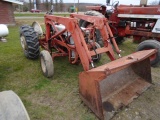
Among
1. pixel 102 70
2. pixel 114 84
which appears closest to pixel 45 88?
pixel 114 84

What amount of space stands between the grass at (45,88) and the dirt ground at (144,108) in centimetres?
50

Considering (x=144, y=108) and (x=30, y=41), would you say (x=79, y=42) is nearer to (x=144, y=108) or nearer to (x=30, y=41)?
(x=144, y=108)

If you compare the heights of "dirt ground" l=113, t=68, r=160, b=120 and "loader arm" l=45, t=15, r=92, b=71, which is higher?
"loader arm" l=45, t=15, r=92, b=71

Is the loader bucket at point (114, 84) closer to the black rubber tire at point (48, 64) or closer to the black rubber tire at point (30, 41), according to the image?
the black rubber tire at point (48, 64)

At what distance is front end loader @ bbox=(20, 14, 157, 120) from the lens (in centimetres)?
245

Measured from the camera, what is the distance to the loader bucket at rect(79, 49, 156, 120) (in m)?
2.39

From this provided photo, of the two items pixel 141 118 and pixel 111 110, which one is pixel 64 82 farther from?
pixel 141 118

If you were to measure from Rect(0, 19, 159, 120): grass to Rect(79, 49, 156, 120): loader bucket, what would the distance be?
0.24 metres

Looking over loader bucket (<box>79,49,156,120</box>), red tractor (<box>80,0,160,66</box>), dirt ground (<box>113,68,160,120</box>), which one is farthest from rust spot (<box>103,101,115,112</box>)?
red tractor (<box>80,0,160,66</box>)

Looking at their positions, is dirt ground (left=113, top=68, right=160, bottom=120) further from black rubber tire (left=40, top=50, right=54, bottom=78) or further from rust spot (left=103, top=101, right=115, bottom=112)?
black rubber tire (left=40, top=50, right=54, bottom=78)

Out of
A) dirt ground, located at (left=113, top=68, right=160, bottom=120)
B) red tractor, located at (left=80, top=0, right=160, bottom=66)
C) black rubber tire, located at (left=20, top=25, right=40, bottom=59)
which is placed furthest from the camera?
red tractor, located at (left=80, top=0, right=160, bottom=66)

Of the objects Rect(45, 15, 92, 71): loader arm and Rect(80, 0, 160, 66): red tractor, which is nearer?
Rect(45, 15, 92, 71): loader arm

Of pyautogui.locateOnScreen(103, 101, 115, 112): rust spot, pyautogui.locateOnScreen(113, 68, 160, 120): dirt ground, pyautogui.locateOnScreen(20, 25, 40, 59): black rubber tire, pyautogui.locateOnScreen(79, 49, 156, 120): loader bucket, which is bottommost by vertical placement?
pyautogui.locateOnScreen(113, 68, 160, 120): dirt ground

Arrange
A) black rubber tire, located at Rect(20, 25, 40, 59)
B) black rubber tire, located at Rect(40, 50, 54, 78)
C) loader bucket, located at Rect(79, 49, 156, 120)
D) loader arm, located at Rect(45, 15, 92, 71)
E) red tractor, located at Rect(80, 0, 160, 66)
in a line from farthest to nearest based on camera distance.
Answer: red tractor, located at Rect(80, 0, 160, 66) < black rubber tire, located at Rect(20, 25, 40, 59) < black rubber tire, located at Rect(40, 50, 54, 78) < loader arm, located at Rect(45, 15, 92, 71) < loader bucket, located at Rect(79, 49, 156, 120)
